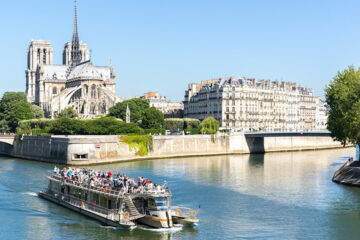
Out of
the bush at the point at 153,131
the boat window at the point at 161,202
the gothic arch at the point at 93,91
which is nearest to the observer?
the boat window at the point at 161,202

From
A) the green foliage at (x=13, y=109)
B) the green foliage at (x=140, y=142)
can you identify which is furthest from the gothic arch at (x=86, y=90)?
the green foliage at (x=140, y=142)

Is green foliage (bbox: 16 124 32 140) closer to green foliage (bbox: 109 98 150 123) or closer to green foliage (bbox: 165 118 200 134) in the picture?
green foliage (bbox: 165 118 200 134)

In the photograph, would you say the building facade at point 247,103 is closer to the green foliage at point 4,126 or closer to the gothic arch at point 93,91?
the gothic arch at point 93,91

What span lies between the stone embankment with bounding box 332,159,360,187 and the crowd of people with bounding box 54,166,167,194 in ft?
68.7

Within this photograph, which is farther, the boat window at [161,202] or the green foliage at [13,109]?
the green foliage at [13,109]

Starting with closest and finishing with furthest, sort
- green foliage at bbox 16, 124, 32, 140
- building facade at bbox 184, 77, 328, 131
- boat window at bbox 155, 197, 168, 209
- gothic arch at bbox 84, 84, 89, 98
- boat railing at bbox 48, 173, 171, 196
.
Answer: boat window at bbox 155, 197, 168, 209 → boat railing at bbox 48, 173, 171, 196 → green foliage at bbox 16, 124, 32, 140 → building facade at bbox 184, 77, 328, 131 → gothic arch at bbox 84, 84, 89, 98

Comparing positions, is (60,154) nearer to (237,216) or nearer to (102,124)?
(102,124)

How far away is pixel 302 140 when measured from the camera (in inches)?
3875

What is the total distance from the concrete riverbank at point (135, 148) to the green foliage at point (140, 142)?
1.49 ft

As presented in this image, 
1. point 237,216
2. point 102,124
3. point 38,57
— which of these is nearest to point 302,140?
point 102,124

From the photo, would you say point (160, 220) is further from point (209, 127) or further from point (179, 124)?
point (179, 124)

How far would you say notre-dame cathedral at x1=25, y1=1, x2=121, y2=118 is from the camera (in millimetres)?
132625

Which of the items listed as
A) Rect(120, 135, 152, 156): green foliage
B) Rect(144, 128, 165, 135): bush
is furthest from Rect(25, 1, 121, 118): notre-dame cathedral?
Rect(120, 135, 152, 156): green foliage

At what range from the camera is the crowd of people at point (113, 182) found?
31.9 metres
